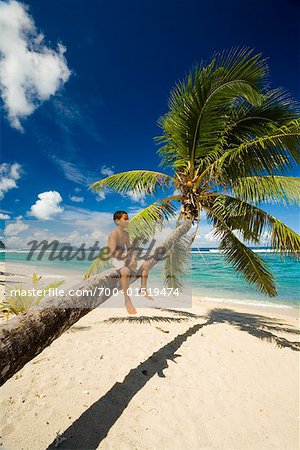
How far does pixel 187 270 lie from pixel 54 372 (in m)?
5.06

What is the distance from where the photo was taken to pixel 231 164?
6.46 meters

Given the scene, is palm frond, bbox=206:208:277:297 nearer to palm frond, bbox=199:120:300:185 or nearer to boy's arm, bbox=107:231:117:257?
palm frond, bbox=199:120:300:185

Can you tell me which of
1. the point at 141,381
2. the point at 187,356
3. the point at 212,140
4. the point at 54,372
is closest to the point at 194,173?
the point at 212,140

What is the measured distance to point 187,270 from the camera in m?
8.36

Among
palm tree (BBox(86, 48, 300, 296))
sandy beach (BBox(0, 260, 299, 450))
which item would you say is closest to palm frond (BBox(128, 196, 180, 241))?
palm tree (BBox(86, 48, 300, 296))

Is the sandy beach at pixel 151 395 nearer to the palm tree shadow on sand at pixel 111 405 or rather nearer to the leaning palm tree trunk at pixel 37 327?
the palm tree shadow on sand at pixel 111 405

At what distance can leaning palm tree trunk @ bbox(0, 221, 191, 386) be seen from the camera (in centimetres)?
168

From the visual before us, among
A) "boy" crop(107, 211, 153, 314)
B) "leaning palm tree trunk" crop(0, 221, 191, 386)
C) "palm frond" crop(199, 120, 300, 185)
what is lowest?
"leaning palm tree trunk" crop(0, 221, 191, 386)

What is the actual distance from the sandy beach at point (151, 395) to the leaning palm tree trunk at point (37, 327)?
1.70 meters

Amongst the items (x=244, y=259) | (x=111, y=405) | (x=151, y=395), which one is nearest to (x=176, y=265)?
(x=244, y=259)

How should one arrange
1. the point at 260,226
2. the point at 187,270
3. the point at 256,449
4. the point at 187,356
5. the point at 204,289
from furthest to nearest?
the point at 204,289 < the point at 187,270 < the point at 260,226 < the point at 187,356 < the point at 256,449

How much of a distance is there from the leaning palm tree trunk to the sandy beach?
1.70m

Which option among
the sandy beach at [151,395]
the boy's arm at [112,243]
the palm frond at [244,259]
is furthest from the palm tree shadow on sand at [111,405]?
the boy's arm at [112,243]

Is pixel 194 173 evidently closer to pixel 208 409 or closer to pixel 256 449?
pixel 208 409
